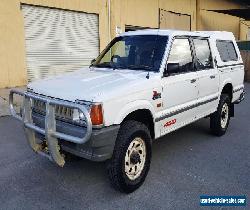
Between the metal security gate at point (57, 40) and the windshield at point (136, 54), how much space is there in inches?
297

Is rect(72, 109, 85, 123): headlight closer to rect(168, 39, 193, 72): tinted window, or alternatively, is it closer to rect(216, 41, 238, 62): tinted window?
rect(168, 39, 193, 72): tinted window

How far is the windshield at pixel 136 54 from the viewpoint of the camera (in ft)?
15.3

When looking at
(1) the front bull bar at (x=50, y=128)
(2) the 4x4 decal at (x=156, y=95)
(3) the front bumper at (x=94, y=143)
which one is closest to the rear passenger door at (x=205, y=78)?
(2) the 4x4 decal at (x=156, y=95)

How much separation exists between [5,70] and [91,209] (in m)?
9.11

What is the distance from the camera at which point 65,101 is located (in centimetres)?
364

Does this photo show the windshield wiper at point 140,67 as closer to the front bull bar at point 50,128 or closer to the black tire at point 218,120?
the front bull bar at point 50,128

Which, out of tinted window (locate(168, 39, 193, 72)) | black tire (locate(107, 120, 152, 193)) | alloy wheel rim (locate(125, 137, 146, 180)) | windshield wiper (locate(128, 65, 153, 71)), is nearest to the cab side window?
tinted window (locate(168, 39, 193, 72))

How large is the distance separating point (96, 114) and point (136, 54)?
185 cm

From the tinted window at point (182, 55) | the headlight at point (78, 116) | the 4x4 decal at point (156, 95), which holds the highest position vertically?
the tinted window at point (182, 55)

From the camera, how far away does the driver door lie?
452 centimetres

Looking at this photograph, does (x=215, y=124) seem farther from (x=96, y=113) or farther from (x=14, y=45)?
(x=14, y=45)

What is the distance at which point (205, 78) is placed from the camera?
5.50m

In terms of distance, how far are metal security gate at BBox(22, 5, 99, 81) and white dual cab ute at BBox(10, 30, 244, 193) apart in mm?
7512

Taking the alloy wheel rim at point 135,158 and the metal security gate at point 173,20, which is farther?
the metal security gate at point 173,20
